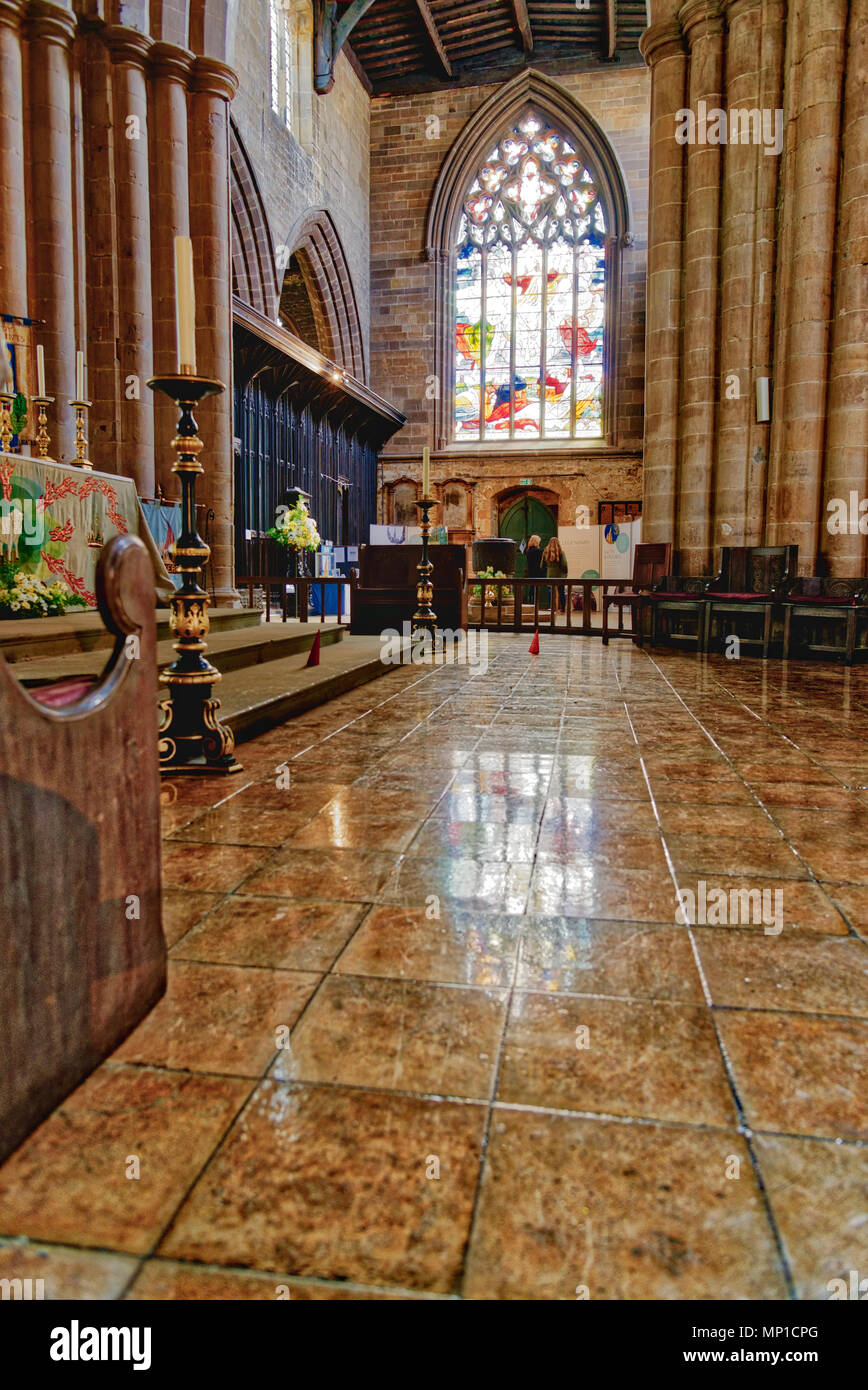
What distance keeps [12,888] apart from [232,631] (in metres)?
6.20

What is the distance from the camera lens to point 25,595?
527cm

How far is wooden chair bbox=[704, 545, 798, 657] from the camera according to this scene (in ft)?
26.9

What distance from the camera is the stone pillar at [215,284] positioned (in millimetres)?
9562

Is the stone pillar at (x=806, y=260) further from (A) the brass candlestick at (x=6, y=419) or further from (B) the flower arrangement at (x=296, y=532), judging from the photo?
(A) the brass candlestick at (x=6, y=419)

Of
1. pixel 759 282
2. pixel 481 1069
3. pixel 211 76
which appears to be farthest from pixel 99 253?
pixel 481 1069

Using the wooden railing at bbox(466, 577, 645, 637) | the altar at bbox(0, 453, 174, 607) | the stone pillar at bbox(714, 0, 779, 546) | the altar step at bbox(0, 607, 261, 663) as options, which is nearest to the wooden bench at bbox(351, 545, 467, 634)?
the wooden railing at bbox(466, 577, 645, 637)

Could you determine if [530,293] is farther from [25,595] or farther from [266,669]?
[25,595]

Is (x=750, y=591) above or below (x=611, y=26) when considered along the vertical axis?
below

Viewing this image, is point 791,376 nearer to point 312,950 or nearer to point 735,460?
point 735,460

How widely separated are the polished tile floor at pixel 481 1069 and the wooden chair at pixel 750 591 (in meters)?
5.47

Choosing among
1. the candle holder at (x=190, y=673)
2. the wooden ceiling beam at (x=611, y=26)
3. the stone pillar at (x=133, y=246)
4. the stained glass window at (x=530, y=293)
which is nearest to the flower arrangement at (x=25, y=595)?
the candle holder at (x=190, y=673)

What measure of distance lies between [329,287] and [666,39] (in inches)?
360
